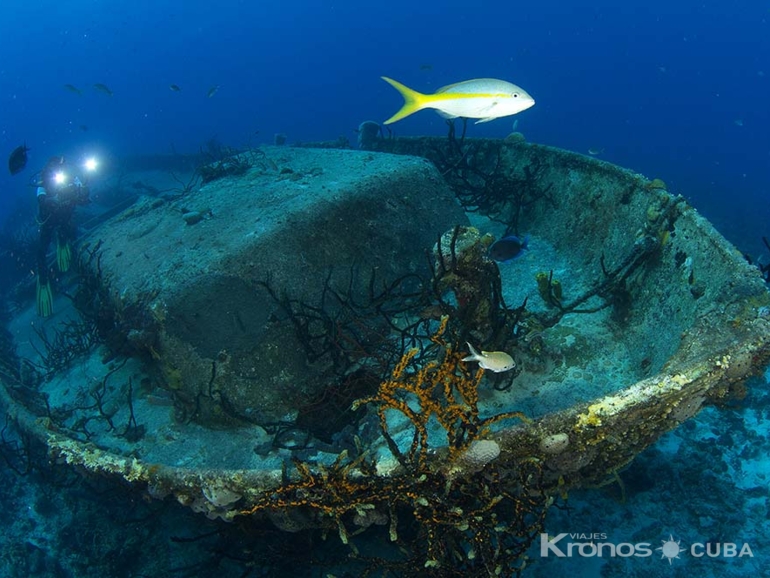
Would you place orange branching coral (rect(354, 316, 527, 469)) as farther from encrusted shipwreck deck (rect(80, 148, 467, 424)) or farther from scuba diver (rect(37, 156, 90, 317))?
scuba diver (rect(37, 156, 90, 317))

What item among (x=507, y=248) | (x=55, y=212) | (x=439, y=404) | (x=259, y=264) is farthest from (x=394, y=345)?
(x=55, y=212)

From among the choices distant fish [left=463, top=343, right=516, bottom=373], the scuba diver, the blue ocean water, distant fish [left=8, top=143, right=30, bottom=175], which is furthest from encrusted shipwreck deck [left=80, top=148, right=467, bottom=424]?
the blue ocean water

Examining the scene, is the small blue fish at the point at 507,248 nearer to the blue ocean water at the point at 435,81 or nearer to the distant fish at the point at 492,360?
the distant fish at the point at 492,360

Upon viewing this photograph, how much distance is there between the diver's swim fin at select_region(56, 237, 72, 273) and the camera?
8.22m

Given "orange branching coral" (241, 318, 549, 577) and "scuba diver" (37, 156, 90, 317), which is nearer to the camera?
Answer: "orange branching coral" (241, 318, 549, 577)

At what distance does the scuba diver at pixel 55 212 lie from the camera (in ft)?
26.9

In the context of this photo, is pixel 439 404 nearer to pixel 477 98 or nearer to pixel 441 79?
pixel 477 98

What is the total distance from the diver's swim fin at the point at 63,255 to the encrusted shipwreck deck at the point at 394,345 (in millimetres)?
2319

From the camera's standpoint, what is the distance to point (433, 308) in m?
4.06

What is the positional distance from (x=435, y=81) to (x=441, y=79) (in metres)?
1.05

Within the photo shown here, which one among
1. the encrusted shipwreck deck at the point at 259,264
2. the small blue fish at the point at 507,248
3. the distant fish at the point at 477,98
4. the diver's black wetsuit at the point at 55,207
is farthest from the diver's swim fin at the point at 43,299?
the small blue fish at the point at 507,248

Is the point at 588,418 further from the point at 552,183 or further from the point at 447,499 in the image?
the point at 552,183

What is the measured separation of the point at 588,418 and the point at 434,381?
1.02m

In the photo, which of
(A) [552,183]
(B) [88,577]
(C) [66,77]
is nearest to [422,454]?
(B) [88,577]
